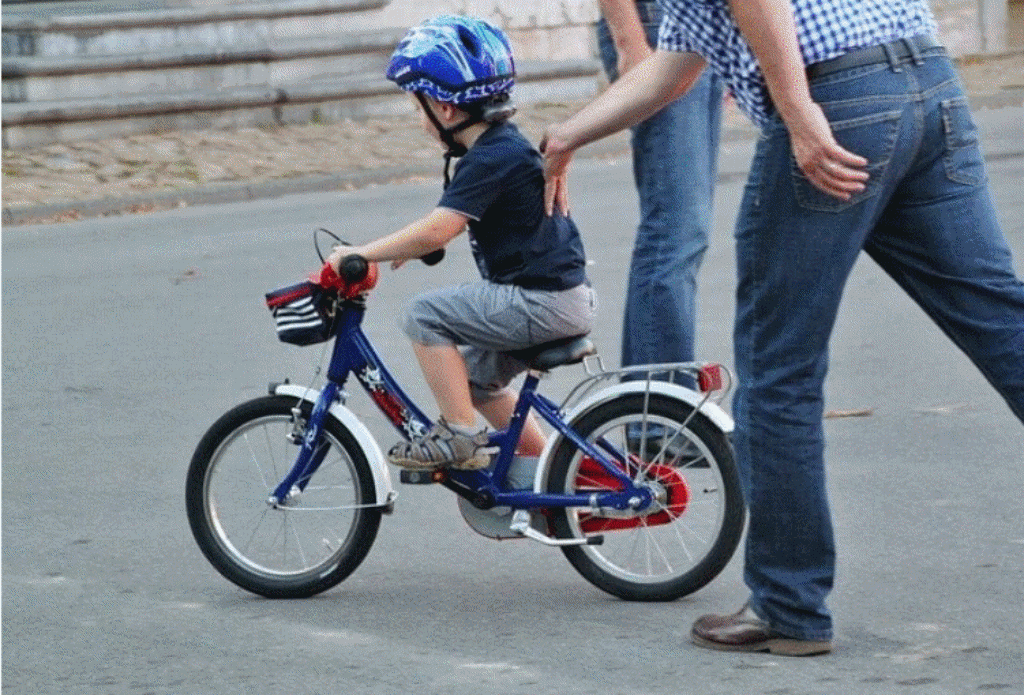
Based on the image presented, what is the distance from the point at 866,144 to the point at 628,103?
71cm

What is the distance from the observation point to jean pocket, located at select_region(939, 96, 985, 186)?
180 inches

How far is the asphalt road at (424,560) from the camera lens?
4875 millimetres

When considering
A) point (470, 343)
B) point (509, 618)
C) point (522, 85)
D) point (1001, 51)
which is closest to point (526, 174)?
point (470, 343)

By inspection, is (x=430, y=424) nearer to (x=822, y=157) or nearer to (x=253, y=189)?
(x=822, y=157)

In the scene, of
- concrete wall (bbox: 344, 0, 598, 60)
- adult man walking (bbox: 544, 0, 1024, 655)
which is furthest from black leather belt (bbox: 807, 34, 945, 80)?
concrete wall (bbox: 344, 0, 598, 60)

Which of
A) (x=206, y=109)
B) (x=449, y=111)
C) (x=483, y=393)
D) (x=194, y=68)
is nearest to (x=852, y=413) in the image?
(x=483, y=393)

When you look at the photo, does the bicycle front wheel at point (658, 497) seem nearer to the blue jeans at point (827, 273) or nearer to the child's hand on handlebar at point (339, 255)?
the blue jeans at point (827, 273)

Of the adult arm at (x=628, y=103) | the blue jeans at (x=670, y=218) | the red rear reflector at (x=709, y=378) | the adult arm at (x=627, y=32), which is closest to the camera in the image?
the adult arm at (x=628, y=103)

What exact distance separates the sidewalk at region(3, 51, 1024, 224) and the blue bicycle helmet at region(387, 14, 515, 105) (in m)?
8.96

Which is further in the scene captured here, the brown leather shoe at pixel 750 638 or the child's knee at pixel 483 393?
the child's knee at pixel 483 393

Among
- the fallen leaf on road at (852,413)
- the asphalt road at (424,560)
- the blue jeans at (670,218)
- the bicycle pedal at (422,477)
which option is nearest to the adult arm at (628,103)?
the bicycle pedal at (422,477)

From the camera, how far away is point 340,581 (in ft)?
18.6

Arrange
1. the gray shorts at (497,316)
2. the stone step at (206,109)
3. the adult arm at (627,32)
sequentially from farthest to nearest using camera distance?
1. the stone step at (206,109)
2. the adult arm at (627,32)
3. the gray shorts at (497,316)

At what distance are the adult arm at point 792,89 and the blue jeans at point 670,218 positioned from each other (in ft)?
7.28
